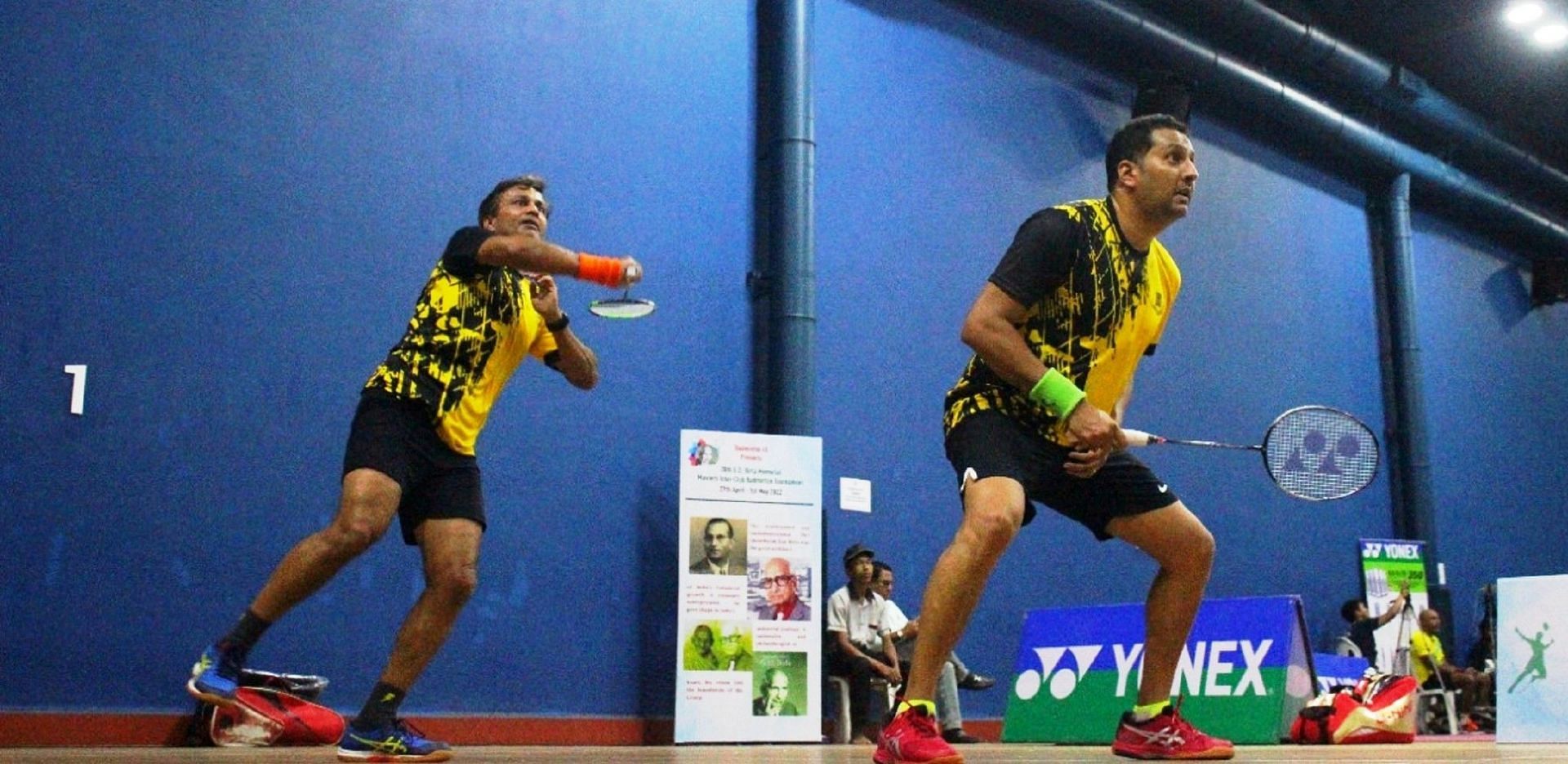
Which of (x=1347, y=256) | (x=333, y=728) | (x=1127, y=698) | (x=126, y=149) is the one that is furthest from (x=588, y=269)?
(x=1347, y=256)

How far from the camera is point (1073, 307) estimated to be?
11.6 ft

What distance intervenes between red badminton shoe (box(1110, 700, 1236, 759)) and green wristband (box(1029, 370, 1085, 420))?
0.85m

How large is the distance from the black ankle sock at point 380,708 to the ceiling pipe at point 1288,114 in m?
7.57

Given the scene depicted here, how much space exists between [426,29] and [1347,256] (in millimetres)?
8238

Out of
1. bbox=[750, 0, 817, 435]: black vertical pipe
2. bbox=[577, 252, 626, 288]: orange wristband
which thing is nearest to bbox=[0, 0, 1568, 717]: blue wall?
bbox=[750, 0, 817, 435]: black vertical pipe

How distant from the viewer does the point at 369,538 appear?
3734 millimetres

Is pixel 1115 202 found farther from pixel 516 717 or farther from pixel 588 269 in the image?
pixel 516 717

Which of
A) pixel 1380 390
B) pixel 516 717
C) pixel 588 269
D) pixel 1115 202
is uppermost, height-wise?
pixel 1380 390

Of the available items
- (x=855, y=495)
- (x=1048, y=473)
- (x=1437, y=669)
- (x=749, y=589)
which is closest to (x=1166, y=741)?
(x=1048, y=473)

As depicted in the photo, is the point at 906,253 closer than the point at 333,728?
No

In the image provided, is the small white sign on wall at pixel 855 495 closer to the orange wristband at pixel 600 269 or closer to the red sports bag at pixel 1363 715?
the red sports bag at pixel 1363 715

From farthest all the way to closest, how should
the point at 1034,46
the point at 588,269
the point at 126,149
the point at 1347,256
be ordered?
the point at 1347,256 → the point at 1034,46 → the point at 126,149 → the point at 588,269

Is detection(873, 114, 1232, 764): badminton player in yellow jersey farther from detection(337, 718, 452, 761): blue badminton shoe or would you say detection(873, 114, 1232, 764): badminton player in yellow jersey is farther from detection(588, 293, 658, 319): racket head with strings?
detection(588, 293, 658, 319): racket head with strings

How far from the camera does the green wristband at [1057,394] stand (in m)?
3.27
